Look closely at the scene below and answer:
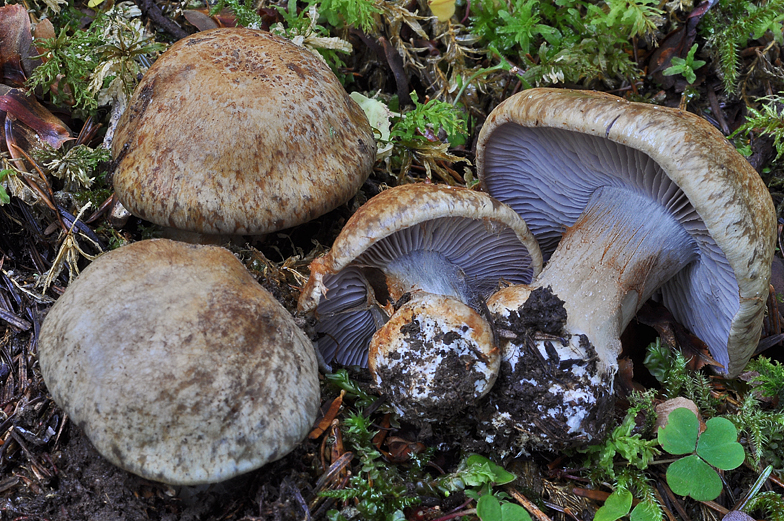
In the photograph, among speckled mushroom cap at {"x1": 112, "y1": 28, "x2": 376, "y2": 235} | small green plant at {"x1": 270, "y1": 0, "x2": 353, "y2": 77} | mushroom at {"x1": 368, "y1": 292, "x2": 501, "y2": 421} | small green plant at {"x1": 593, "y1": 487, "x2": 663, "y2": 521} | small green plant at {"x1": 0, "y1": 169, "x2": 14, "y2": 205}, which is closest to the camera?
small green plant at {"x1": 593, "y1": 487, "x2": 663, "y2": 521}

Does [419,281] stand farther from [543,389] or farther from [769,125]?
[769,125]

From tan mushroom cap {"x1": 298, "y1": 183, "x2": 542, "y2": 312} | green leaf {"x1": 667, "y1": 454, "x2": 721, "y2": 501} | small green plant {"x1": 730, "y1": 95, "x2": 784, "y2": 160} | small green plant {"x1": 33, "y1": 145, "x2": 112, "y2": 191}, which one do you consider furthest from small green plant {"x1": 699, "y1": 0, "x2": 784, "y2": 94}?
small green plant {"x1": 33, "y1": 145, "x2": 112, "y2": 191}

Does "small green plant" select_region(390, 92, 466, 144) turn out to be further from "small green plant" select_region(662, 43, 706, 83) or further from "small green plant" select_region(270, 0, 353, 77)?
"small green plant" select_region(662, 43, 706, 83)

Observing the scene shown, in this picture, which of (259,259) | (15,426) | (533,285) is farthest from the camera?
(259,259)

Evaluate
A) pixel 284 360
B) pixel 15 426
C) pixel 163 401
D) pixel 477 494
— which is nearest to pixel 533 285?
pixel 477 494

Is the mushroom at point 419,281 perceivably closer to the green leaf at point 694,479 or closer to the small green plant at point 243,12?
the green leaf at point 694,479

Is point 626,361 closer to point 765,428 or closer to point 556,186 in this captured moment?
point 765,428

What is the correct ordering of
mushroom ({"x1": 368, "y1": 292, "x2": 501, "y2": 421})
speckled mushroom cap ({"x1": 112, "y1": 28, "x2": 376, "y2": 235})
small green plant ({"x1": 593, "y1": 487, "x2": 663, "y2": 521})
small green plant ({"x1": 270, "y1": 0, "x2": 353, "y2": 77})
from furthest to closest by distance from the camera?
small green plant ({"x1": 270, "y1": 0, "x2": 353, "y2": 77}) → speckled mushroom cap ({"x1": 112, "y1": 28, "x2": 376, "y2": 235}) → mushroom ({"x1": 368, "y1": 292, "x2": 501, "y2": 421}) → small green plant ({"x1": 593, "y1": 487, "x2": 663, "y2": 521})

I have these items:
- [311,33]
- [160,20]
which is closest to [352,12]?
[311,33]
